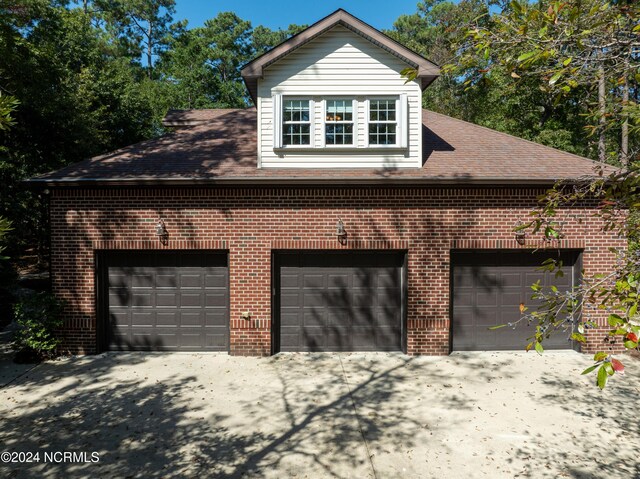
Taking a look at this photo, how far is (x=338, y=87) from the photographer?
1038cm

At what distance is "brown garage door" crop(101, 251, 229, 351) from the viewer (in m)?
10.0

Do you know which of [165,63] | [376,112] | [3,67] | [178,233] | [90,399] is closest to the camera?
[90,399]

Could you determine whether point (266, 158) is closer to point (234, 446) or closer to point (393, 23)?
point (234, 446)

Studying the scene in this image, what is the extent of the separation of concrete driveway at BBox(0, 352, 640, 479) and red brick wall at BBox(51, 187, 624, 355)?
108 cm

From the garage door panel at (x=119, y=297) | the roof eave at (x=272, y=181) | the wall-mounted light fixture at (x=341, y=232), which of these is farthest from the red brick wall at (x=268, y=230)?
the garage door panel at (x=119, y=297)

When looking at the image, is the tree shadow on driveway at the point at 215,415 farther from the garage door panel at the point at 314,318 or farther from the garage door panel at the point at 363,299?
the garage door panel at the point at 363,299

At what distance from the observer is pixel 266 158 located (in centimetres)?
1030

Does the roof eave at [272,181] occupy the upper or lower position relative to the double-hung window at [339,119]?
lower

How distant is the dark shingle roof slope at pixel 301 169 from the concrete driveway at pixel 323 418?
4173 millimetres

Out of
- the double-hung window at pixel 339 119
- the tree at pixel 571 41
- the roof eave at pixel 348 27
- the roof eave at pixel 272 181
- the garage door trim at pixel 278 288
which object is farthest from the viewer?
the double-hung window at pixel 339 119

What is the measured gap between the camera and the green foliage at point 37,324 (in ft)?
30.3

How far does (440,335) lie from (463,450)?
4.28m

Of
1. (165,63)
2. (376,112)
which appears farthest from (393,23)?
(376,112)

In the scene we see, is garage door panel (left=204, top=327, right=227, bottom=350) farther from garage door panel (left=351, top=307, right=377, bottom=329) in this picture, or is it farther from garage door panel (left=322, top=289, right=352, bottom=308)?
garage door panel (left=351, top=307, right=377, bottom=329)
